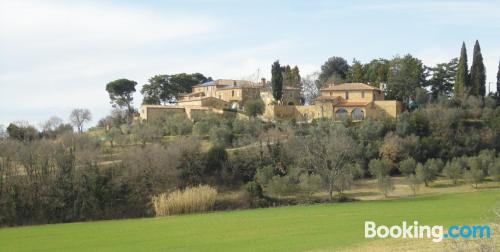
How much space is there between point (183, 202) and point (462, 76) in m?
36.1

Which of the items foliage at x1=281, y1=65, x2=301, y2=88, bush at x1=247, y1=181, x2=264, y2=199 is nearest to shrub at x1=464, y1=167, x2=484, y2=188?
bush at x1=247, y1=181, x2=264, y2=199

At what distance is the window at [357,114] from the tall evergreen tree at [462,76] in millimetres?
10110

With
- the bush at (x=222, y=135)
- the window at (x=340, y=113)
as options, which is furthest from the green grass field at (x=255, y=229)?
the window at (x=340, y=113)

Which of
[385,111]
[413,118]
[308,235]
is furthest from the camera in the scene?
[385,111]

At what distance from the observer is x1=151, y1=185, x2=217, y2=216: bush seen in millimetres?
38750

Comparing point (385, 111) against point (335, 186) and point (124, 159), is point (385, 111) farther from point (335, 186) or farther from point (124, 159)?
point (124, 159)

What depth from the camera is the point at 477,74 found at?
204 feet

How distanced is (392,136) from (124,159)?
23977 mm

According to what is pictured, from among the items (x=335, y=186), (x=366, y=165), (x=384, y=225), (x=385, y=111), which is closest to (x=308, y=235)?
(x=384, y=225)

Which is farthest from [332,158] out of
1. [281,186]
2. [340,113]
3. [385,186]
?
[340,113]

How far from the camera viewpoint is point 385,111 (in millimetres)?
63000

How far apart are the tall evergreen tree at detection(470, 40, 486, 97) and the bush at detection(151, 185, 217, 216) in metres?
34.8

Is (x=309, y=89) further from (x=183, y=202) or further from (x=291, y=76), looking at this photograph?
(x=183, y=202)

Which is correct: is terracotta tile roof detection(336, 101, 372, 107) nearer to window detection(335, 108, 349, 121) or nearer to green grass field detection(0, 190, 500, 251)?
window detection(335, 108, 349, 121)
